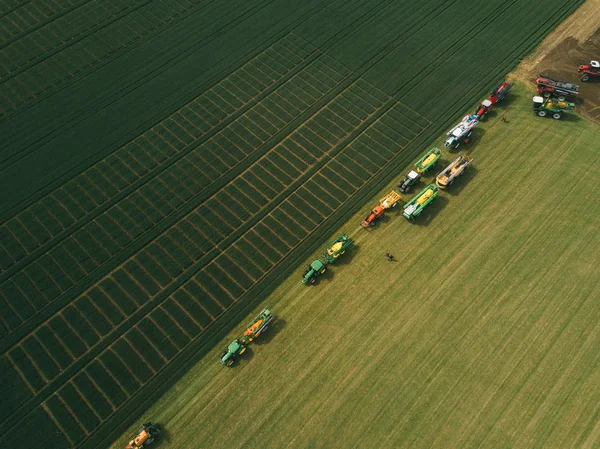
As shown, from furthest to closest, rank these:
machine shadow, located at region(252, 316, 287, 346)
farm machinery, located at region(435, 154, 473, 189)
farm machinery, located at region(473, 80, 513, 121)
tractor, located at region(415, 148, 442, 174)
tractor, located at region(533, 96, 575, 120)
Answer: farm machinery, located at region(473, 80, 513, 121) → tractor, located at region(533, 96, 575, 120) → tractor, located at region(415, 148, 442, 174) → farm machinery, located at region(435, 154, 473, 189) → machine shadow, located at region(252, 316, 287, 346)

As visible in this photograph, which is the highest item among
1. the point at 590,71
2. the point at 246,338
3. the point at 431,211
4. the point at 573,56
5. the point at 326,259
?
the point at 326,259

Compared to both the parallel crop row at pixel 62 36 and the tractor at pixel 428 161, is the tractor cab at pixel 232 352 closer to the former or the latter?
the tractor at pixel 428 161

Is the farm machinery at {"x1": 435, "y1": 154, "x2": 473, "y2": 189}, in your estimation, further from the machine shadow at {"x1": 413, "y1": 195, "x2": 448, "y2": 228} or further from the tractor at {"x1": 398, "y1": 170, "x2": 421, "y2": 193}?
the tractor at {"x1": 398, "y1": 170, "x2": 421, "y2": 193}

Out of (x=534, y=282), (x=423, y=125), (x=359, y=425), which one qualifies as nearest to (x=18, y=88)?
(x=423, y=125)

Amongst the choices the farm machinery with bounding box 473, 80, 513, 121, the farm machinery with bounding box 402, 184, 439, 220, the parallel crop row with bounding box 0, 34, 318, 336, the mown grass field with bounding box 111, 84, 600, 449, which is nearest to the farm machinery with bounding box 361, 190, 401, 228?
the mown grass field with bounding box 111, 84, 600, 449

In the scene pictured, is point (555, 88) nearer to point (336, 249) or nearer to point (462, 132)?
point (462, 132)

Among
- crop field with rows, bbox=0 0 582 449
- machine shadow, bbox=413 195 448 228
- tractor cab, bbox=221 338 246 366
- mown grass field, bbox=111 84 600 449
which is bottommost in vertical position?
mown grass field, bbox=111 84 600 449

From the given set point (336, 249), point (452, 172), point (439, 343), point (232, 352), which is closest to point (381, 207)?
point (336, 249)
